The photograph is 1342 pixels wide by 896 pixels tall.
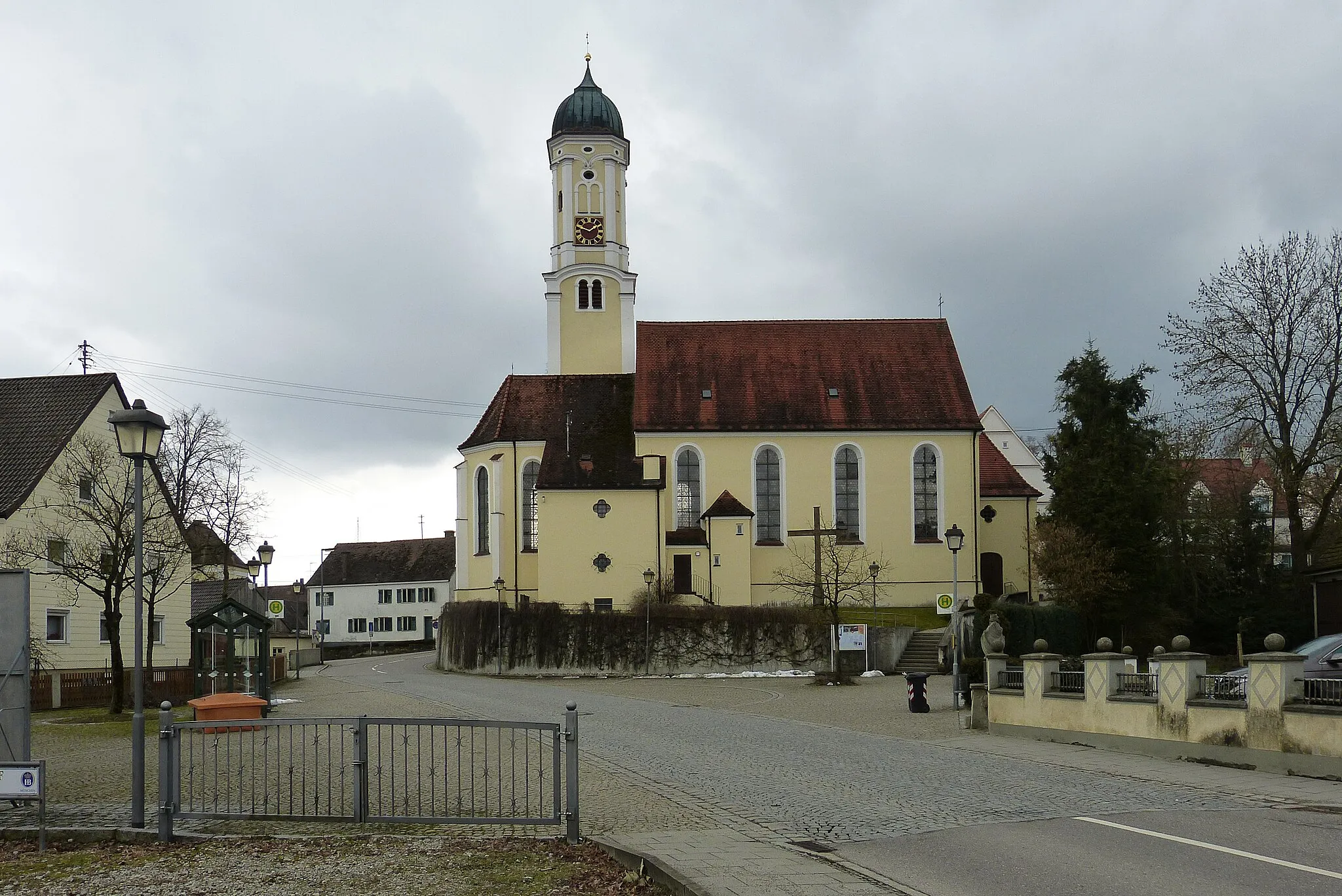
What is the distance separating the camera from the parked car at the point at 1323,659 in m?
18.4

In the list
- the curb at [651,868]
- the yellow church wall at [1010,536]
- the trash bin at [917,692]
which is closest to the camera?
the curb at [651,868]

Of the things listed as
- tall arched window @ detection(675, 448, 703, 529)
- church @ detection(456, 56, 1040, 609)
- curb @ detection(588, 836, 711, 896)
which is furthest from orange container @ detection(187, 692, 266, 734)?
tall arched window @ detection(675, 448, 703, 529)

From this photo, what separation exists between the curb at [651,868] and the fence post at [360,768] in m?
2.26

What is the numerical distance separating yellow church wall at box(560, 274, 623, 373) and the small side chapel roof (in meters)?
10.5

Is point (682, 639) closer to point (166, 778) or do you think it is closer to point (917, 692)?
point (917, 692)

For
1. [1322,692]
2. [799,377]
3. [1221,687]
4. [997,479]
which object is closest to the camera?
[1322,692]

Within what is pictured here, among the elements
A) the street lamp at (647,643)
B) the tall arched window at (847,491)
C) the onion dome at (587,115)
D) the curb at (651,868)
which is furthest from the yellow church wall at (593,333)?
the curb at (651,868)

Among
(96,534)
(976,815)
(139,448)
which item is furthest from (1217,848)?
(96,534)

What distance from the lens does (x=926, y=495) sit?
2010 inches

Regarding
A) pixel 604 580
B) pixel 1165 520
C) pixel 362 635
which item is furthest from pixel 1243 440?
pixel 362 635

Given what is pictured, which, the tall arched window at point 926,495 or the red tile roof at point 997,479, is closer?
the tall arched window at point 926,495

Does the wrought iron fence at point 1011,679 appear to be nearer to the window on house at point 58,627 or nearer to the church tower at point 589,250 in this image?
the window on house at point 58,627

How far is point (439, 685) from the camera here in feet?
116

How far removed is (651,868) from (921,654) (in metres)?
32.3
